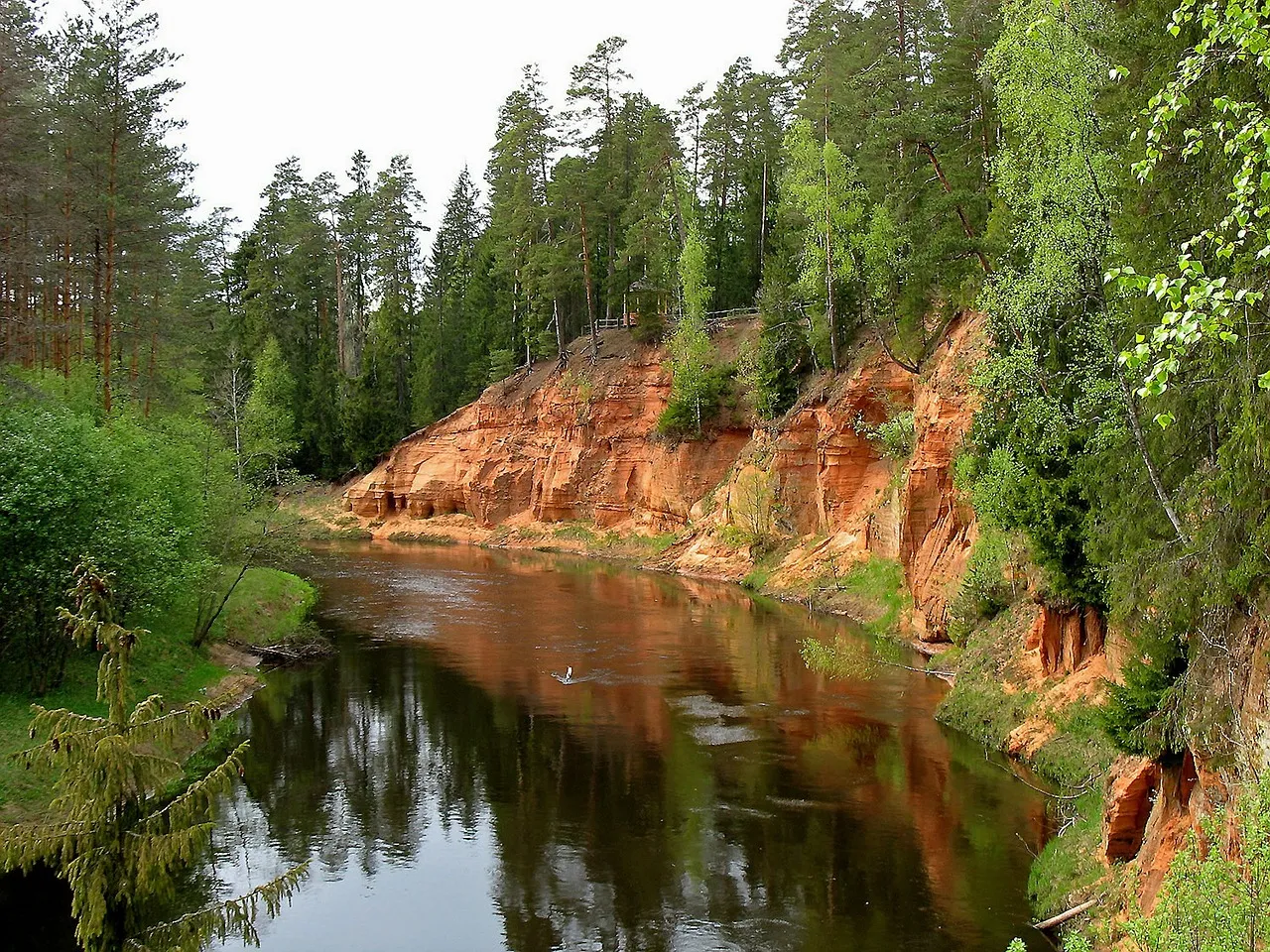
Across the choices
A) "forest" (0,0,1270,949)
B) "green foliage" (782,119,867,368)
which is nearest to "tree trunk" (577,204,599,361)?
"forest" (0,0,1270,949)

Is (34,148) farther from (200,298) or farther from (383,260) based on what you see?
(383,260)

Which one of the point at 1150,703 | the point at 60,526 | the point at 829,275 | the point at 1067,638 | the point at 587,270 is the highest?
the point at 587,270

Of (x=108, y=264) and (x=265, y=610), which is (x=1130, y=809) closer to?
(x=265, y=610)

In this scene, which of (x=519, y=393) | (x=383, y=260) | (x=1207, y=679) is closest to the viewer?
(x=1207, y=679)

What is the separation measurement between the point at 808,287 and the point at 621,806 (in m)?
29.5

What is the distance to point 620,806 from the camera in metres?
19.5

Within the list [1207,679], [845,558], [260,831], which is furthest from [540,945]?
[845,558]

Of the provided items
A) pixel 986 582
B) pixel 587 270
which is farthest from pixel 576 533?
pixel 986 582

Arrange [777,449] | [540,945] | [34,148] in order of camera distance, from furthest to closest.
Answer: [777,449], [34,148], [540,945]

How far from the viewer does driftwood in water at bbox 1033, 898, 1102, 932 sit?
45.6ft

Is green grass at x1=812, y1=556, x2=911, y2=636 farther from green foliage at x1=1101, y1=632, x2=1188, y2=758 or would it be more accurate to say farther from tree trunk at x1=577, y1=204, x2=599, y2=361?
tree trunk at x1=577, y1=204, x2=599, y2=361

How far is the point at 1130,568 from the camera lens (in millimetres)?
12906

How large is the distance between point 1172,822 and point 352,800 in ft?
48.6

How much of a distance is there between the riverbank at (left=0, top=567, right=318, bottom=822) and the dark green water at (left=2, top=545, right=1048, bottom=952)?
1538 millimetres
